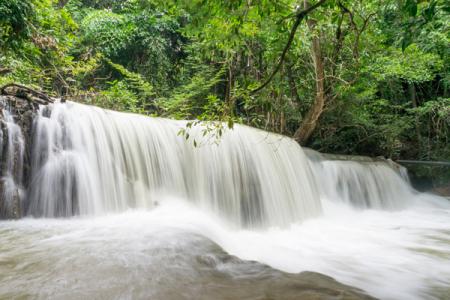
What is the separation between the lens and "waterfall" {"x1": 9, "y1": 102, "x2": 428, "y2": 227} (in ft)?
13.0

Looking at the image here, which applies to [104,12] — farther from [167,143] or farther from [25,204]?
[25,204]

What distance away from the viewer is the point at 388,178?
9977 mm

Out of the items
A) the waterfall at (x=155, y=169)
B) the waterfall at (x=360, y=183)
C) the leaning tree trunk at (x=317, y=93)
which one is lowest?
the waterfall at (x=360, y=183)

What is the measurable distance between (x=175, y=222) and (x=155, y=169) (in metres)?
1.68

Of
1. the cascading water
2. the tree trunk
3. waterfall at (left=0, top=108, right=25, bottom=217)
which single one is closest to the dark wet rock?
waterfall at (left=0, top=108, right=25, bottom=217)

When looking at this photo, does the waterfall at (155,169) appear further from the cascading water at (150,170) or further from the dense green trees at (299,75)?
the dense green trees at (299,75)

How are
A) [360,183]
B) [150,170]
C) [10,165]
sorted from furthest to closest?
1. [360,183]
2. [150,170]
3. [10,165]

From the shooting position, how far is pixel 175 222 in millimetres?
3684

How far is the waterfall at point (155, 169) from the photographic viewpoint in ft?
13.0

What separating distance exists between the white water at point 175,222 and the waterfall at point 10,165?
0.56ft

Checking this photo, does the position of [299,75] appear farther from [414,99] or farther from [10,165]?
[10,165]

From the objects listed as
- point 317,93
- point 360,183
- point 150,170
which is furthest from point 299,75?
point 150,170

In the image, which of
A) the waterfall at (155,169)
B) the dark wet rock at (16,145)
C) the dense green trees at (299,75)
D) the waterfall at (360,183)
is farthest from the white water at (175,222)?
the dense green trees at (299,75)

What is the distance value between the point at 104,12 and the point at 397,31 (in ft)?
34.7
